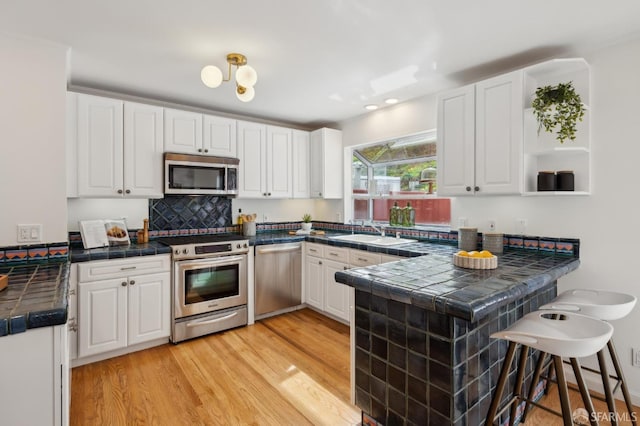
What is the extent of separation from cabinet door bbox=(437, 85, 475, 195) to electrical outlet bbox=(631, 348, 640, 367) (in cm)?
148

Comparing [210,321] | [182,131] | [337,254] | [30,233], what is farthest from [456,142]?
[30,233]

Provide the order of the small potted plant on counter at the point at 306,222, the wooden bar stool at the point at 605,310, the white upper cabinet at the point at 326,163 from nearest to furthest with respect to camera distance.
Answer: the wooden bar stool at the point at 605,310 → the white upper cabinet at the point at 326,163 → the small potted plant on counter at the point at 306,222

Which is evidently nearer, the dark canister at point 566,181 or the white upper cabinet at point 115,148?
the dark canister at point 566,181

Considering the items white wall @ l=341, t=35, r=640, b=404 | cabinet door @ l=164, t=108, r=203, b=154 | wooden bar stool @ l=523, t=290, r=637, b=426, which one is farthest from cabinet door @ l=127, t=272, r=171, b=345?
white wall @ l=341, t=35, r=640, b=404

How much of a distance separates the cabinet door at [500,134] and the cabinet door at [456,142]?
0.06m

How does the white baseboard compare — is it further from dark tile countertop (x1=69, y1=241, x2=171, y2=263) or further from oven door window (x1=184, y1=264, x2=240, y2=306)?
dark tile countertop (x1=69, y1=241, x2=171, y2=263)

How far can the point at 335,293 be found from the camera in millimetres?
3551

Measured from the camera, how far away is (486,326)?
1.65 meters

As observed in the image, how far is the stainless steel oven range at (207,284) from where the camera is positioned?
3.07 meters

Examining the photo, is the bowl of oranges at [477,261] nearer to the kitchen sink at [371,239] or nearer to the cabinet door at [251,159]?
the kitchen sink at [371,239]

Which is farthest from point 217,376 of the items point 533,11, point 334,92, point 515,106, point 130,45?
point 533,11

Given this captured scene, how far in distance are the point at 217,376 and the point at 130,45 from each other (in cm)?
253

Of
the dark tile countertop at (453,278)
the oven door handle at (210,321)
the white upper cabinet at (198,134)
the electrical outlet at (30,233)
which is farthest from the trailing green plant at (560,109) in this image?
the electrical outlet at (30,233)

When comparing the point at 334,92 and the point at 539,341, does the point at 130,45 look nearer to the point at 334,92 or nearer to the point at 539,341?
the point at 334,92
